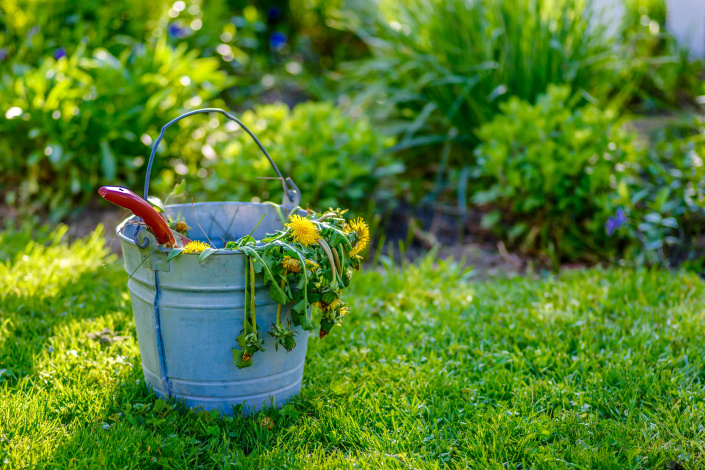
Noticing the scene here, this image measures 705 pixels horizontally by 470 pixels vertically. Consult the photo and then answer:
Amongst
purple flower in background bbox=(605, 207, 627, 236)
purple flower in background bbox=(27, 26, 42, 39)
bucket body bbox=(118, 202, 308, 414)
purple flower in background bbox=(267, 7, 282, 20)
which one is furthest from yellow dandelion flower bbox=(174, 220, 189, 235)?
purple flower in background bbox=(267, 7, 282, 20)

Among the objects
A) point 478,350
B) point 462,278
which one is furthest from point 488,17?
point 478,350

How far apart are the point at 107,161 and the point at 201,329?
6.63ft

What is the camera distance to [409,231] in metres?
3.43

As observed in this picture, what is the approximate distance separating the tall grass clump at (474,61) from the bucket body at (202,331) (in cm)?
221

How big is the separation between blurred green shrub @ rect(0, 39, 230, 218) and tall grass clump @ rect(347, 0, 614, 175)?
1250 millimetres

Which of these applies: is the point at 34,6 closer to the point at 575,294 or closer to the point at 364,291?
A: the point at 364,291

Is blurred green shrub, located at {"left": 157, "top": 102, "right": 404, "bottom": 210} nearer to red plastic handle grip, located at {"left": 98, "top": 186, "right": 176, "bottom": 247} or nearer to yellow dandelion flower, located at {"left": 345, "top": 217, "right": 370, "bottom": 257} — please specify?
yellow dandelion flower, located at {"left": 345, "top": 217, "right": 370, "bottom": 257}

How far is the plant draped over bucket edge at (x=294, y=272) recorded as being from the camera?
4.95 feet

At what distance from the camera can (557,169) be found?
301cm

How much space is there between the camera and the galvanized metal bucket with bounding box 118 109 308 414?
1.53 meters

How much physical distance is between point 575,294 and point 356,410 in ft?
4.08

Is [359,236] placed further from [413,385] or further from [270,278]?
[413,385]

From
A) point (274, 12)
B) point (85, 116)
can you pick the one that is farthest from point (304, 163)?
point (274, 12)

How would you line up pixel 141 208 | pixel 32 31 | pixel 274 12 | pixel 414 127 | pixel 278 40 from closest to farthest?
pixel 141 208, pixel 414 127, pixel 32 31, pixel 278 40, pixel 274 12
